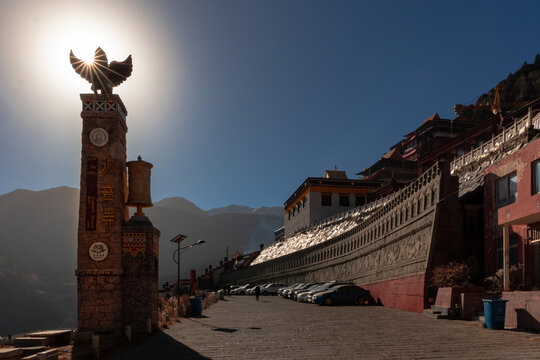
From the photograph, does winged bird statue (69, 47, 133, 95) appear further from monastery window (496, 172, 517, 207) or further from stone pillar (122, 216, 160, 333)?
monastery window (496, 172, 517, 207)

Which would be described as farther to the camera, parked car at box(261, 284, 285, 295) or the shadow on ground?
parked car at box(261, 284, 285, 295)

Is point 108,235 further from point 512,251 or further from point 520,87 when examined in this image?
point 520,87

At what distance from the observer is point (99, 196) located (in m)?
17.0

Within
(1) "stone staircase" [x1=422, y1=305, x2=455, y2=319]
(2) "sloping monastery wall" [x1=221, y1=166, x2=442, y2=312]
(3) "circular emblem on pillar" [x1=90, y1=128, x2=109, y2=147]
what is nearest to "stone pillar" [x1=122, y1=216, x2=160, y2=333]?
(3) "circular emblem on pillar" [x1=90, y1=128, x2=109, y2=147]

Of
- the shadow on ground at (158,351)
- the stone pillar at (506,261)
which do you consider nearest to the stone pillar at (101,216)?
the shadow on ground at (158,351)

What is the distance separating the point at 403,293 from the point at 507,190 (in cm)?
856

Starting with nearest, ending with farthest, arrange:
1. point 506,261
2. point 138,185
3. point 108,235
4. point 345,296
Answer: point 108,235 → point 506,261 → point 138,185 → point 345,296

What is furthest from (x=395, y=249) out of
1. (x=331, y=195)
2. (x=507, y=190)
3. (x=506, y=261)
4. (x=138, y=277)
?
(x=331, y=195)

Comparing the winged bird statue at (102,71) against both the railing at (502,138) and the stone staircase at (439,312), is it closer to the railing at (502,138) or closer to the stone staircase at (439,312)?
the stone staircase at (439,312)

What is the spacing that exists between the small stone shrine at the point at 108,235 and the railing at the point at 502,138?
67.1ft

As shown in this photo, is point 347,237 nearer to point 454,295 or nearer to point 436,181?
point 436,181

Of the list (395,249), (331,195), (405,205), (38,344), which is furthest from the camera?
(331,195)

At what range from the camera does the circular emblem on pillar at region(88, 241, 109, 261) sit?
55.0 feet

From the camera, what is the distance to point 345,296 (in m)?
29.9
